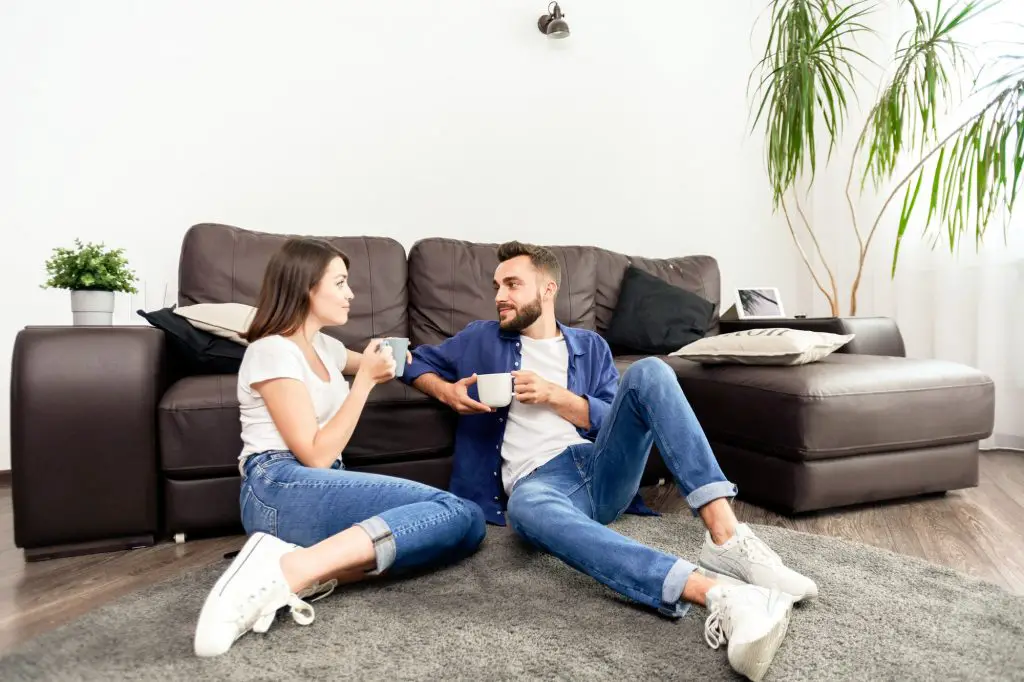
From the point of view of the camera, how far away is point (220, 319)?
2018 millimetres

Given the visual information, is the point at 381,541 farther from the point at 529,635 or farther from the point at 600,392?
the point at 600,392

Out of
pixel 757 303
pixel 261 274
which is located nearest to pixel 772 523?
pixel 757 303

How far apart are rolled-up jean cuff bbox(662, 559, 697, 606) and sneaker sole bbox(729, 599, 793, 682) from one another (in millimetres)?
154

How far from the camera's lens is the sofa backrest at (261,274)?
7.47ft

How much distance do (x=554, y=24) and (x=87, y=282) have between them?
2462mm

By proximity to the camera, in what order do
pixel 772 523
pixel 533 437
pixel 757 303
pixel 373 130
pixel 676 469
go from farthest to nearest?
pixel 757 303 < pixel 373 130 < pixel 772 523 < pixel 533 437 < pixel 676 469

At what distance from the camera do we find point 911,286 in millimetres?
3324

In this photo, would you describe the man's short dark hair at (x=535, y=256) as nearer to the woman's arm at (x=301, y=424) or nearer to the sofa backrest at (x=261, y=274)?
the woman's arm at (x=301, y=424)

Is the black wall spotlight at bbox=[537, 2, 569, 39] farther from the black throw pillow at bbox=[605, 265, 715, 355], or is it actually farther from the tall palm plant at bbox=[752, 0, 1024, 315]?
the black throw pillow at bbox=[605, 265, 715, 355]

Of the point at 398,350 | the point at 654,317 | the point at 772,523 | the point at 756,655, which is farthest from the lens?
the point at 654,317

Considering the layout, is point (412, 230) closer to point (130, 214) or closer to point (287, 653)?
point (130, 214)

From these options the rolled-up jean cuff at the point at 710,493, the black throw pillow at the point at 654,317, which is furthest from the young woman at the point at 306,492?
the black throw pillow at the point at 654,317

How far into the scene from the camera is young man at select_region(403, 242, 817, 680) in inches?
46.0

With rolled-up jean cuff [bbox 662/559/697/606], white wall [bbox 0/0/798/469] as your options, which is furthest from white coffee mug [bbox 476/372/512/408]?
white wall [bbox 0/0/798/469]
